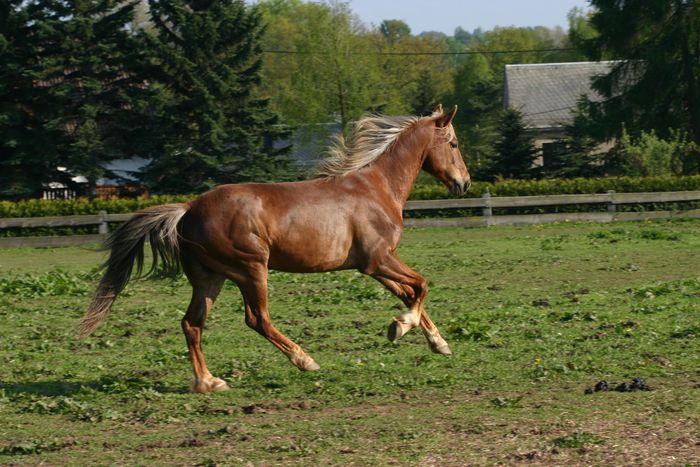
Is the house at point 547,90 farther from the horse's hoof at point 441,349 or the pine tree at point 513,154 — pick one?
the horse's hoof at point 441,349

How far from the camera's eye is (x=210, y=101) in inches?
1502

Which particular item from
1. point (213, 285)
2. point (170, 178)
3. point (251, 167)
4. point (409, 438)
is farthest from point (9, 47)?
point (409, 438)

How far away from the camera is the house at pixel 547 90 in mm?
59469

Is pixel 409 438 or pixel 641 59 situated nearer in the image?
pixel 409 438

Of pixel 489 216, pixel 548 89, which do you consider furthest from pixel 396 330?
pixel 548 89

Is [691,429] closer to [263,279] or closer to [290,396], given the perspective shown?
[290,396]

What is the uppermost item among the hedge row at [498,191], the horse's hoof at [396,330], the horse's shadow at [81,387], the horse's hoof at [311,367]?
the horse's hoof at [396,330]

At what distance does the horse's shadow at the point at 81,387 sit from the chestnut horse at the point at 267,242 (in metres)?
0.51

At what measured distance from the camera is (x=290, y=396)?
27.6 ft

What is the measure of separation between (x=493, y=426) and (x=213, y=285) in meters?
3.20

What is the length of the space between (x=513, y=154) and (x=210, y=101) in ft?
39.5

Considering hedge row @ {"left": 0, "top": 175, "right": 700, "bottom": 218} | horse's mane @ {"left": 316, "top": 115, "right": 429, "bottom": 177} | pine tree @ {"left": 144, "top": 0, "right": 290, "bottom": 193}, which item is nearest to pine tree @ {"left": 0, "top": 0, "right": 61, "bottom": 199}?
pine tree @ {"left": 144, "top": 0, "right": 290, "bottom": 193}

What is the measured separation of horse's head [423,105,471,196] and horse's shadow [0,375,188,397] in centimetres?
376

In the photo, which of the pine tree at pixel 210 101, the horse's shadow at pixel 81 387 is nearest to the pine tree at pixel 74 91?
the pine tree at pixel 210 101
